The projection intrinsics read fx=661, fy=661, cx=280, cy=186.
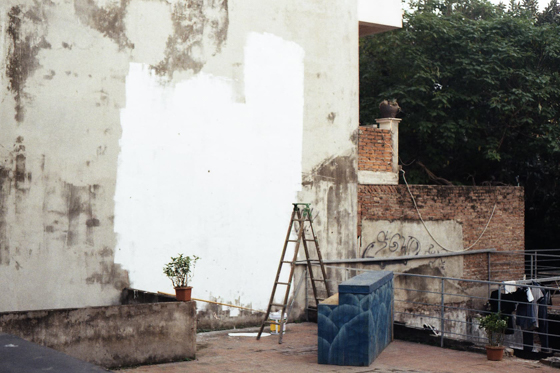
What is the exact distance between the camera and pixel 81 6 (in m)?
11.3

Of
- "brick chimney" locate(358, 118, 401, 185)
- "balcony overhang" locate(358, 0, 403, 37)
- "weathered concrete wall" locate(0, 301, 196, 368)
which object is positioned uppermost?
"balcony overhang" locate(358, 0, 403, 37)

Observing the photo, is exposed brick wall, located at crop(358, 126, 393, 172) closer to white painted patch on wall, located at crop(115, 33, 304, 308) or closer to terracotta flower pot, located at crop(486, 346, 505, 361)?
white painted patch on wall, located at crop(115, 33, 304, 308)

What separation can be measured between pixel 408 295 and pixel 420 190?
2.52m

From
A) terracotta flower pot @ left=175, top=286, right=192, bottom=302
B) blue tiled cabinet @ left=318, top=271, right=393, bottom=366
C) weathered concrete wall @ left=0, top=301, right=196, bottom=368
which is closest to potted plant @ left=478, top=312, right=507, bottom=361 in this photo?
blue tiled cabinet @ left=318, top=271, right=393, bottom=366

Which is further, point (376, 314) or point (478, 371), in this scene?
point (376, 314)

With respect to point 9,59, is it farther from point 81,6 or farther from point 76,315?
point 76,315

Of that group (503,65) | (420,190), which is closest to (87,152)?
(420,190)

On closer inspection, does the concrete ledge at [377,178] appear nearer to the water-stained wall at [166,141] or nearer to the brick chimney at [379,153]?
the brick chimney at [379,153]

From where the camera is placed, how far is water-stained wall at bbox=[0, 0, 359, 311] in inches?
427

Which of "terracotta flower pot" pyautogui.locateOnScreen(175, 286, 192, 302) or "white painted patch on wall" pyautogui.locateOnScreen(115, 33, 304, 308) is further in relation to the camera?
"white painted patch on wall" pyautogui.locateOnScreen(115, 33, 304, 308)

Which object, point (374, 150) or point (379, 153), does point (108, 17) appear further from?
point (379, 153)

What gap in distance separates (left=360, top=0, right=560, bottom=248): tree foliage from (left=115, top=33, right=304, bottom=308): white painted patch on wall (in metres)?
8.26

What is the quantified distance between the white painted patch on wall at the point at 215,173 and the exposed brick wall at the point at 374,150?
2040 millimetres

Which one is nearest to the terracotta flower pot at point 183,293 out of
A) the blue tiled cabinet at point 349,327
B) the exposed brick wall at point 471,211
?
the blue tiled cabinet at point 349,327
